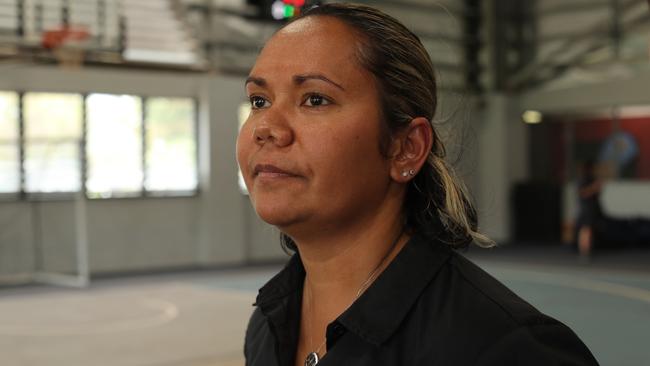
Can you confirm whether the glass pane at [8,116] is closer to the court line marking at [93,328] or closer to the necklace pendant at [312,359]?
the court line marking at [93,328]

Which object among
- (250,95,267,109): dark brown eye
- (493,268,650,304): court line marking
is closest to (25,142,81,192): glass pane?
(493,268,650,304): court line marking

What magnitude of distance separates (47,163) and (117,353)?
6290 millimetres

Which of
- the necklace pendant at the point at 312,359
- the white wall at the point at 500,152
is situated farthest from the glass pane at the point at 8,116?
the necklace pendant at the point at 312,359

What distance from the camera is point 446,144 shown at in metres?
1.74

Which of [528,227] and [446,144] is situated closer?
[446,144]

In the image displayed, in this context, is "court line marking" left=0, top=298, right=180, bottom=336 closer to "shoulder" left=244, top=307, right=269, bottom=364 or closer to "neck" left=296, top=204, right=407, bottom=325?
"shoulder" left=244, top=307, right=269, bottom=364

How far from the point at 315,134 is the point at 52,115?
11.9m

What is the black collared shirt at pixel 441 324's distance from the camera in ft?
4.22

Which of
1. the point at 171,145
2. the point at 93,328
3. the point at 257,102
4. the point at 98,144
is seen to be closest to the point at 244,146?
the point at 257,102

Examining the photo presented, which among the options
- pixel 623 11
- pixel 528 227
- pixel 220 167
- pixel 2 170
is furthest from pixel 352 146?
pixel 528 227

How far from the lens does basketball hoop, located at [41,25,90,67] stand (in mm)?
10844

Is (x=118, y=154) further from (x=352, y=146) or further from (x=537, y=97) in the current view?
(x=352, y=146)

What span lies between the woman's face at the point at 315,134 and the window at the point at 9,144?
1141 cm

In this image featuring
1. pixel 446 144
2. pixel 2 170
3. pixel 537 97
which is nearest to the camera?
pixel 446 144
